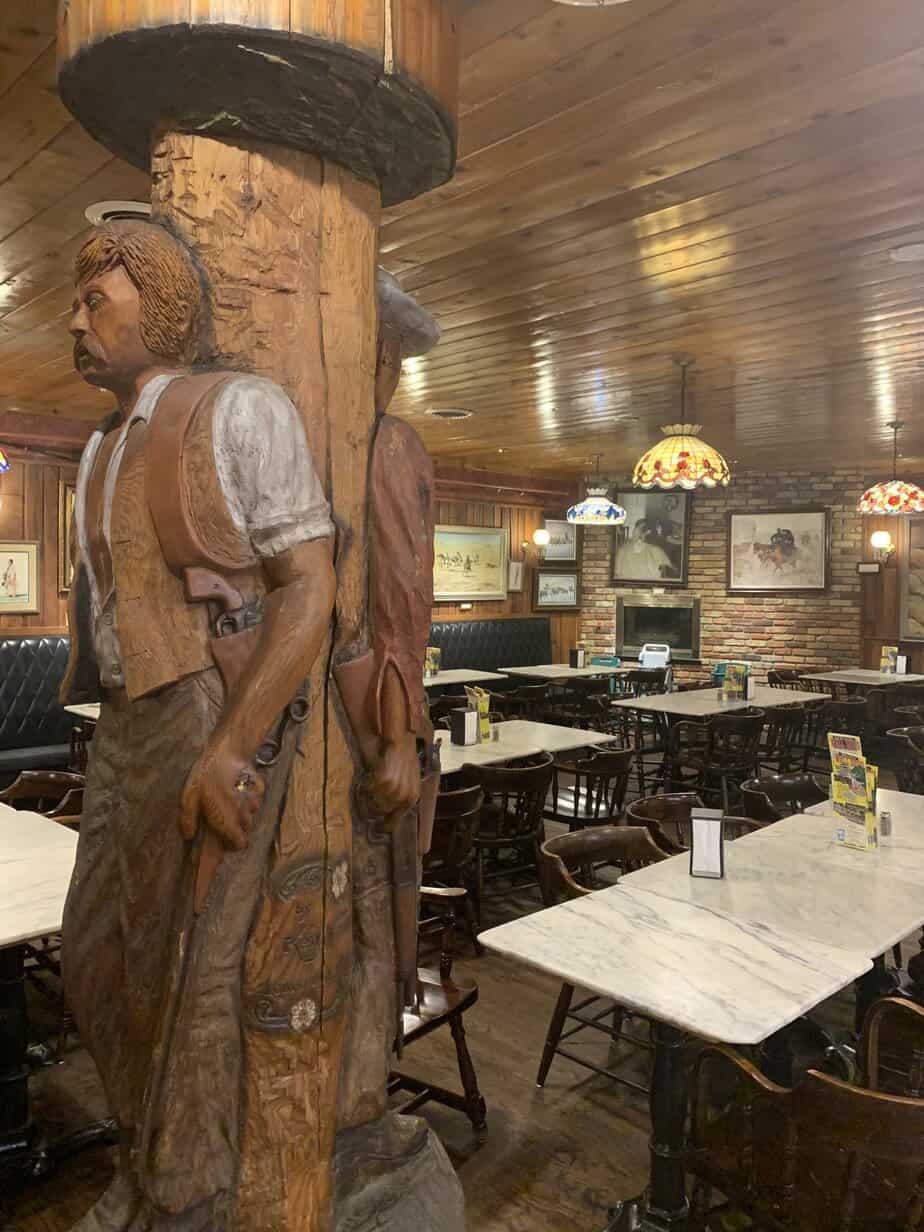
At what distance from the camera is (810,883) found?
105 inches

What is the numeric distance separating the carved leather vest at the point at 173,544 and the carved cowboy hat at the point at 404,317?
1.08ft

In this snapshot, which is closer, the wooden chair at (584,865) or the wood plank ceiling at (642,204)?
the wood plank ceiling at (642,204)

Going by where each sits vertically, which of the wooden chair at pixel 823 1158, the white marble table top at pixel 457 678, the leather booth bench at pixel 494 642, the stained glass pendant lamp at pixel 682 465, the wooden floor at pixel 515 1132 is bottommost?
the wooden floor at pixel 515 1132

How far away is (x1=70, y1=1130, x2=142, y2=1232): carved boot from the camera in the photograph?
1.16m

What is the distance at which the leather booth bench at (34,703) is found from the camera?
20.6 feet

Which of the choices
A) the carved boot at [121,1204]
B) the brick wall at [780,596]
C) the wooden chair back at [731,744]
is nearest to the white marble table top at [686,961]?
the carved boot at [121,1204]

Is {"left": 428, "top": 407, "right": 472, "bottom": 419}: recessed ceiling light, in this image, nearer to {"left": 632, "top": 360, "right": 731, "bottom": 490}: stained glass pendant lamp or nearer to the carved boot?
{"left": 632, "top": 360, "right": 731, "bottom": 490}: stained glass pendant lamp

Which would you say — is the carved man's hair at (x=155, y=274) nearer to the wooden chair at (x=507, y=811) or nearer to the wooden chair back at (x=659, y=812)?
the wooden chair back at (x=659, y=812)

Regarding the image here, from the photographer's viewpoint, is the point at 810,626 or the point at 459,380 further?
the point at 810,626

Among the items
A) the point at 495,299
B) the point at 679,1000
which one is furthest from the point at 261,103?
the point at 495,299

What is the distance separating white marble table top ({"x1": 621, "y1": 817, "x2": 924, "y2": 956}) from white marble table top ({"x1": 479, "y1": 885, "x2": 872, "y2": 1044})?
0.09 metres

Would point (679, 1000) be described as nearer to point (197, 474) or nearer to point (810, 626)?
point (197, 474)

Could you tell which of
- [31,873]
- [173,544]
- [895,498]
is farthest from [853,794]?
[895,498]

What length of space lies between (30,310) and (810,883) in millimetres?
3810
